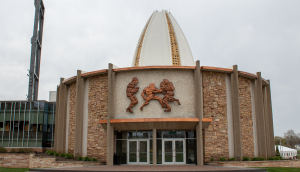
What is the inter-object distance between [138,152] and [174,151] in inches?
95.1

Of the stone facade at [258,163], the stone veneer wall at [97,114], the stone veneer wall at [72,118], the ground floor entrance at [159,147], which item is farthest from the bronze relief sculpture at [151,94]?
the stone veneer wall at [72,118]

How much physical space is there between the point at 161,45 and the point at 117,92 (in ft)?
25.5

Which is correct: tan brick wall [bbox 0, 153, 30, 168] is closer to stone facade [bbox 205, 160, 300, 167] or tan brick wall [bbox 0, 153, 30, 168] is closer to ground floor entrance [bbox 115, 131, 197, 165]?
ground floor entrance [bbox 115, 131, 197, 165]

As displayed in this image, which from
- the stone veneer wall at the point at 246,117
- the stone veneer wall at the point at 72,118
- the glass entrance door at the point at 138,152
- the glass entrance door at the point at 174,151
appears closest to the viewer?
the glass entrance door at the point at 174,151

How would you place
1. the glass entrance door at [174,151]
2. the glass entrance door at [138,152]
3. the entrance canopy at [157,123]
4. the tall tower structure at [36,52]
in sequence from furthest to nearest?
the tall tower structure at [36,52] < the glass entrance door at [138,152] < the glass entrance door at [174,151] < the entrance canopy at [157,123]

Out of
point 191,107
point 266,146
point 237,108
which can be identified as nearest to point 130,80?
point 191,107

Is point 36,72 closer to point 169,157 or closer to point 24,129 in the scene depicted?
point 24,129

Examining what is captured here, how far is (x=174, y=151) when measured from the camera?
19797 millimetres

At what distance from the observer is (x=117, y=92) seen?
2048 cm

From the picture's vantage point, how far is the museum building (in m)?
19.5

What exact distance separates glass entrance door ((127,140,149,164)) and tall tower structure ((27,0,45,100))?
71.6 ft

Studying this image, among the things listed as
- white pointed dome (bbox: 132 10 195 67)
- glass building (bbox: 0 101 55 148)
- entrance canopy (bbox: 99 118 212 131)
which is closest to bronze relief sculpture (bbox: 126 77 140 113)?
entrance canopy (bbox: 99 118 212 131)

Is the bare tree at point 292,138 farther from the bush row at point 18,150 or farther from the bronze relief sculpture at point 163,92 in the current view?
the bronze relief sculpture at point 163,92

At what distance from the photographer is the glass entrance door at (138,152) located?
2008 cm
